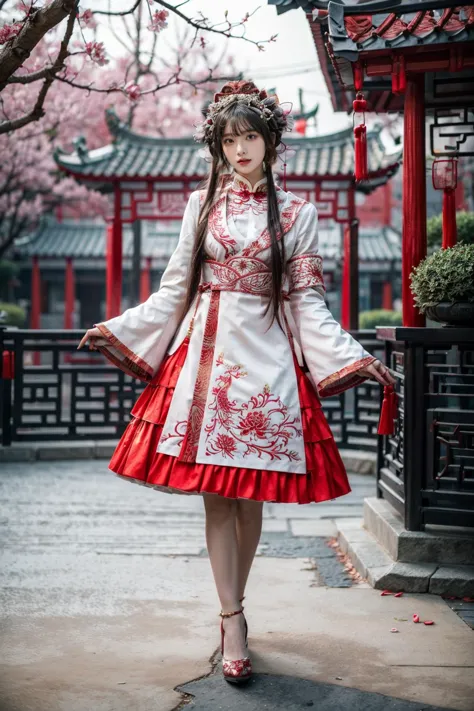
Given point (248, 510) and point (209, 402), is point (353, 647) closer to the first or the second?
point (248, 510)

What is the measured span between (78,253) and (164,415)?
19.6 meters

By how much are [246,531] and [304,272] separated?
892mm

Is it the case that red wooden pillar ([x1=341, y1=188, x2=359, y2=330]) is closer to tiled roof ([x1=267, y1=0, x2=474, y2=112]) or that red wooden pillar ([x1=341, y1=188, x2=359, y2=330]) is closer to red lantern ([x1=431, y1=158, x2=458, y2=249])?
red lantern ([x1=431, y1=158, x2=458, y2=249])

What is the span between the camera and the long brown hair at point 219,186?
2896 millimetres

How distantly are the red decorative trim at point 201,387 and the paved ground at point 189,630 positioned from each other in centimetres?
71

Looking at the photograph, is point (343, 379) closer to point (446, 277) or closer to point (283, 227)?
point (283, 227)

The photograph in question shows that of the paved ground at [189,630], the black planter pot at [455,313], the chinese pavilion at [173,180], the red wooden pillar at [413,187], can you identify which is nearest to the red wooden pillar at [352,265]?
the chinese pavilion at [173,180]

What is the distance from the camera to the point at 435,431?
12.4ft

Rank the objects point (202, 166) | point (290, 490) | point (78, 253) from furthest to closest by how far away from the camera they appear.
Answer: point (78, 253) → point (202, 166) → point (290, 490)

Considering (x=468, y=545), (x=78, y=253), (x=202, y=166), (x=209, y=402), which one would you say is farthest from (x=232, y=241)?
(x=78, y=253)

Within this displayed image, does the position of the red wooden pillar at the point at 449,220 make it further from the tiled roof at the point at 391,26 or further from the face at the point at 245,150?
the face at the point at 245,150

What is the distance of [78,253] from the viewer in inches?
861

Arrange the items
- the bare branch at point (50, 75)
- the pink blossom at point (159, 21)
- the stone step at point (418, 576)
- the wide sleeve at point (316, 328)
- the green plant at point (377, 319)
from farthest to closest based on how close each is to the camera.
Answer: the green plant at point (377, 319)
the pink blossom at point (159, 21)
the bare branch at point (50, 75)
the stone step at point (418, 576)
the wide sleeve at point (316, 328)

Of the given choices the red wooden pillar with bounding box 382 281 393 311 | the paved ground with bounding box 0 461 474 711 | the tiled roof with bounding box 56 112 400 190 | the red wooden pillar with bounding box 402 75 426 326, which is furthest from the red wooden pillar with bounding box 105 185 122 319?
the red wooden pillar with bounding box 382 281 393 311
